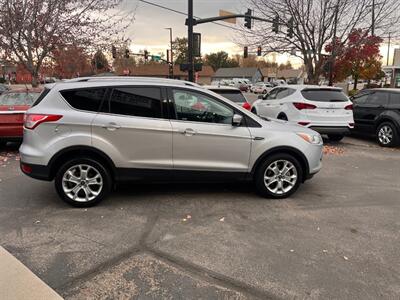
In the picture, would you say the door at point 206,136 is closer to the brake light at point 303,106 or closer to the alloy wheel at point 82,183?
the alloy wheel at point 82,183

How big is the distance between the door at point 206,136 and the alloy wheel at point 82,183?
109 centimetres

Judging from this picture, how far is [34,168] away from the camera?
4.81 m

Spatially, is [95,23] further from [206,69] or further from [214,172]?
[206,69]

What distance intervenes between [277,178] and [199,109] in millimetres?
1546

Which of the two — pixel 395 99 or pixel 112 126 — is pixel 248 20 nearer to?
pixel 395 99

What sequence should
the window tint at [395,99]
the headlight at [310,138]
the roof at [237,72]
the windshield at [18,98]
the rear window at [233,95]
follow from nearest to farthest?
the headlight at [310,138]
the windshield at [18,98]
the window tint at [395,99]
the rear window at [233,95]
the roof at [237,72]

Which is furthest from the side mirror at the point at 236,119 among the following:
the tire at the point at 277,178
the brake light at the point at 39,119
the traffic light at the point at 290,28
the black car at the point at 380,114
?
the traffic light at the point at 290,28

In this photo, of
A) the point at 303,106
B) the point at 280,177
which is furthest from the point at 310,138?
the point at 303,106

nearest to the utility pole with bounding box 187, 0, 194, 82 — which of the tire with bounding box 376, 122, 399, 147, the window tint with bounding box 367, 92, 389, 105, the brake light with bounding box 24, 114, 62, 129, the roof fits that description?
the window tint with bounding box 367, 92, 389, 105

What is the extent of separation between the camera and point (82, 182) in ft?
16.1

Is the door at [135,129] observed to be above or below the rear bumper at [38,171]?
above

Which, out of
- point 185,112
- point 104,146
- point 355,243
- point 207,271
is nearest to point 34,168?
point 104,146

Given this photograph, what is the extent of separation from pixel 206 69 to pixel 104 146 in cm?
9733

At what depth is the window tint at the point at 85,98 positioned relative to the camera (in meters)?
4.86
